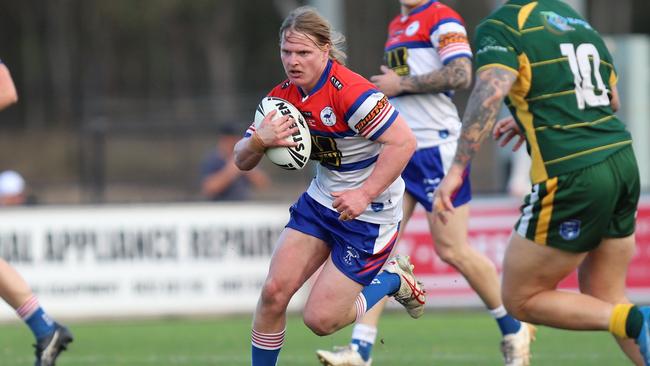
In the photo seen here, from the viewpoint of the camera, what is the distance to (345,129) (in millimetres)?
6145

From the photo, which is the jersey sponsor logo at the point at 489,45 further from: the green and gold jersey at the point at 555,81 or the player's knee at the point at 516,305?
the player's knee at the point at 516,305

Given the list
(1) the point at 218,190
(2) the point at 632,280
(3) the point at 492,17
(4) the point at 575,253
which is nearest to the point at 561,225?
(4) the point at 575,253

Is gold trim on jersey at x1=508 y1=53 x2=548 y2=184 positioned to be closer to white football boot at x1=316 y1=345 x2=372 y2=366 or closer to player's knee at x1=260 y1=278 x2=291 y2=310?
player's knee at x1=260 y1=278 x2=291 y2=310

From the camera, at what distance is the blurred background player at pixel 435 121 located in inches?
299

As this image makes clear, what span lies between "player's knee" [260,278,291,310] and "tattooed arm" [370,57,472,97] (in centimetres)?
193

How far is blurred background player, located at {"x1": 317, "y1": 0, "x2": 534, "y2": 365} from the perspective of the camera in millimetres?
7590

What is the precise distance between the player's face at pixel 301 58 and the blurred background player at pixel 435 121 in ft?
5.30

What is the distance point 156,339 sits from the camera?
1020 cm

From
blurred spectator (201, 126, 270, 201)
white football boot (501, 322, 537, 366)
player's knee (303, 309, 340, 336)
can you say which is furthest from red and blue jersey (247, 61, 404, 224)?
blurred spectator (201, 126, 270, 201)

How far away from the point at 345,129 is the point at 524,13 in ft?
3.44

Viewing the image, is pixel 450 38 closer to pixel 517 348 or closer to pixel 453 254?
pixel 453 254

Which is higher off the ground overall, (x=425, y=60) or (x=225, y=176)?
(x=425, y=60)

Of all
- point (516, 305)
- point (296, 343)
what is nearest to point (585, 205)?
point (516, 305)

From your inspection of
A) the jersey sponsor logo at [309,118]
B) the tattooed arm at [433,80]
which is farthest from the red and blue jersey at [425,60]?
the jersey sponsor logo at [309,118]
